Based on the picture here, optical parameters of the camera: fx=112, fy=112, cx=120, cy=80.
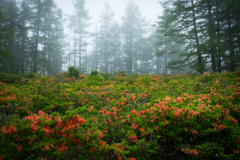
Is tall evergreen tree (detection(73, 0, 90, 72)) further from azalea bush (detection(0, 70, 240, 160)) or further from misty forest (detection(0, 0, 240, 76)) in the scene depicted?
azalea bush (detection(0, 70, 240, 160))

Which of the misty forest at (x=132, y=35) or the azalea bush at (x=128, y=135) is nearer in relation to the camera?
the azalea bush at (x=128, y=135)

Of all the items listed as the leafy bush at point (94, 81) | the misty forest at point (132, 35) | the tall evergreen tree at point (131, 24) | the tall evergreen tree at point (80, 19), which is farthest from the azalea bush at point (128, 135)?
the tall evergreen tree at point (80, 19)

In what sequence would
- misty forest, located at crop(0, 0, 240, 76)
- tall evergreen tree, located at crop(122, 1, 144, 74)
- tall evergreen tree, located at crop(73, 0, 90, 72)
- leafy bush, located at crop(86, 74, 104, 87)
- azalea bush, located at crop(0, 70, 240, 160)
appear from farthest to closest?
tall evergreen tree, located at crop(122, 1, 144, 74) → tall evergreen tree, located at crop(73, 0, 90, 72) → misty forest, located at crop(0, 0, 240, 76) → leafy bush, located at crop(86, 74, 104, 87) → azalea bush, located at crop(0, 70, 240, 160)

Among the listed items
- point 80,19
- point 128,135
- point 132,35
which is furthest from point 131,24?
point 128,135

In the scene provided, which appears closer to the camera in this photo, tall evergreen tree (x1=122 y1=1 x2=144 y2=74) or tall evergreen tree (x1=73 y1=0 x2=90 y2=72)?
tall evergreen tree (x1=73 y1=0 x2=90 y2=72)

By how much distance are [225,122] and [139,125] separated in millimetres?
1581

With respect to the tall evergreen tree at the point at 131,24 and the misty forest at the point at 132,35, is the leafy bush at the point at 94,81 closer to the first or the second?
the misty forest at the point at 132,35

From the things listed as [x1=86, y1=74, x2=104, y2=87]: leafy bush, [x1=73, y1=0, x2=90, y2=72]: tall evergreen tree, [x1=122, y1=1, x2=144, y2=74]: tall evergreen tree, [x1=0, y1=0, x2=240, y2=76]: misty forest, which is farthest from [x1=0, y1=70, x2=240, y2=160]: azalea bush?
[x1=73, y1=0, x2=90, y2=72]: tall evergreen tree

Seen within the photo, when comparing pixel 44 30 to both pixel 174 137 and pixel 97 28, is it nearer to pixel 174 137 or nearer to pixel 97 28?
pixel 97 28

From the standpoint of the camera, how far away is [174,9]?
997cm

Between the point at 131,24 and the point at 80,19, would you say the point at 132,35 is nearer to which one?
the point at 131,24

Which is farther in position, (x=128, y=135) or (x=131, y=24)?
(x=131, y=24)

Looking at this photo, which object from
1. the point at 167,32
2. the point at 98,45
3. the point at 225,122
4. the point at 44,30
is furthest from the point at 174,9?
the point at 98,45

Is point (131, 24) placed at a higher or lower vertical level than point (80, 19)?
lower
